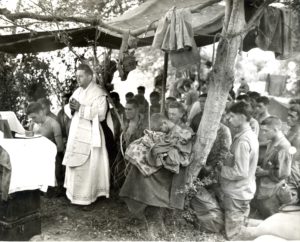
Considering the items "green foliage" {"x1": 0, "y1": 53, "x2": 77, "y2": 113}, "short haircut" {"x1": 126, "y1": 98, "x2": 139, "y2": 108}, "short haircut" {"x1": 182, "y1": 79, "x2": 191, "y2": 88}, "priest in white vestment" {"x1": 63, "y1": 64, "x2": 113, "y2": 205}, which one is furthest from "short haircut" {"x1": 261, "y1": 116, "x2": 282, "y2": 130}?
"green foliage" {"x1": 0, "y1": 53, "x2": 77, "y2": 113}

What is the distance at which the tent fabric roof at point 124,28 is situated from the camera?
4.89m

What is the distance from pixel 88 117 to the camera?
5.06 m

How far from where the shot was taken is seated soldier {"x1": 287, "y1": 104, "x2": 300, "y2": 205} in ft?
15.5

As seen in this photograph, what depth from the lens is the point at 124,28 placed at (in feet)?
17.0

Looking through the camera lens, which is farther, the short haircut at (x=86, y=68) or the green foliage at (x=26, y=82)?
the green foliage at (x=26, y=82)

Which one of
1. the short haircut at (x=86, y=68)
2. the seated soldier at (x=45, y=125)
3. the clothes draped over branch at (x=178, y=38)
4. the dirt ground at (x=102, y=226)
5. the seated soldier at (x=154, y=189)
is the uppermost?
the clothes draped over branch at (x=178, y=38)

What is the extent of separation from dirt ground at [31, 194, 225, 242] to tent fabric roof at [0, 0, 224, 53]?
7.64 ft

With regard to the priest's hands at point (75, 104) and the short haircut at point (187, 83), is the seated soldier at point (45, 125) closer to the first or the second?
the priest's hands at point (75, 104)

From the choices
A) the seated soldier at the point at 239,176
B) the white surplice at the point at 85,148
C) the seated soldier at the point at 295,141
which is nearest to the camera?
the seated soldier at the point at 239,176

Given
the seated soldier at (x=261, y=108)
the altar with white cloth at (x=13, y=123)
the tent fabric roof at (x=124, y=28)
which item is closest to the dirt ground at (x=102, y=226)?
the altar with white cloth at (x=13, y=123)

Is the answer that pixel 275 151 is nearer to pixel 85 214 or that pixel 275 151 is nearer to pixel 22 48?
pixel 85 214

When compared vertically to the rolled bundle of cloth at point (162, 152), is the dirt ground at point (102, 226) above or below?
below

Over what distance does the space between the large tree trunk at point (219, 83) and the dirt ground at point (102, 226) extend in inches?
25.3

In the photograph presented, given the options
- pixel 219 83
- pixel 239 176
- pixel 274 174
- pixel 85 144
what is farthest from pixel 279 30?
pixel 85 144
